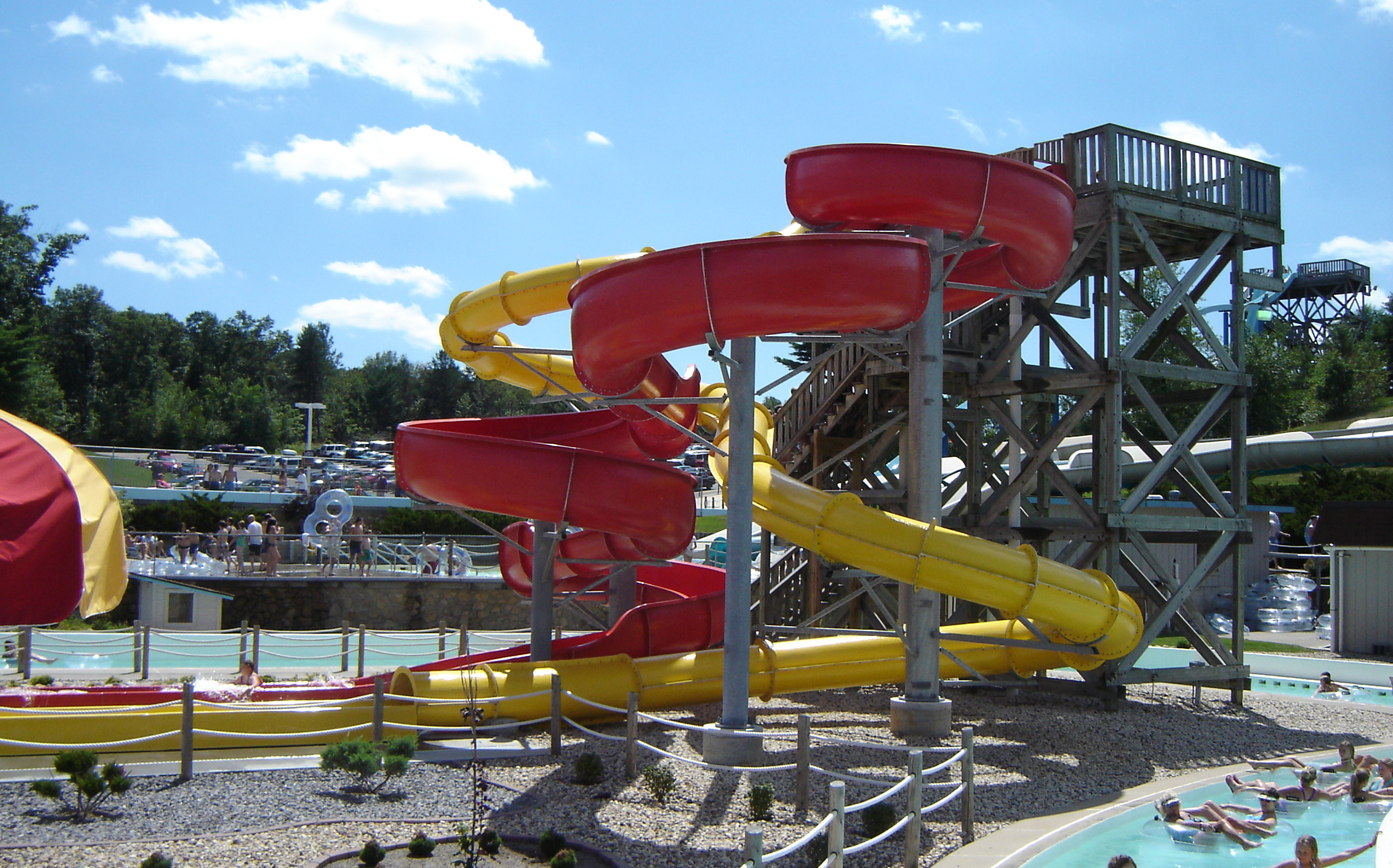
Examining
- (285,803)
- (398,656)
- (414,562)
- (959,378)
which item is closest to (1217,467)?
(959,378)

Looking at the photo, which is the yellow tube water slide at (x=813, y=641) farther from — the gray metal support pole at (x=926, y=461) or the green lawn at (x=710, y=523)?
the green lawn at (x=710, y=523)

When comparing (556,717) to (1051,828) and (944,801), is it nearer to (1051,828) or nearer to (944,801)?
(944,801)

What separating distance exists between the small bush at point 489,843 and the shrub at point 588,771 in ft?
6.57

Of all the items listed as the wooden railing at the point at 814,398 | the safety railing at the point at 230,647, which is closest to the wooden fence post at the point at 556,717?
the safety railing at the point at 230,647

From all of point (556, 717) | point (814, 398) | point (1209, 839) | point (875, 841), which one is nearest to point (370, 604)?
point (814, 398)

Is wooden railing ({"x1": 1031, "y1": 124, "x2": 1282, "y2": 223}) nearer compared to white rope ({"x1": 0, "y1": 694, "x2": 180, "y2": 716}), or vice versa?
white rope ({"x1": 0, "y1": 694, "x2": 180, "y2": 716})

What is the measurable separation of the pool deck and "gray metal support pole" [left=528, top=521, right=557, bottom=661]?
6.08m

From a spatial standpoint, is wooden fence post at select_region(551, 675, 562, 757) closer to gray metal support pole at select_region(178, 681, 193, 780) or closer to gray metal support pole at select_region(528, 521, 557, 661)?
gray metal support pole at select_region(528, 521, 557, 661)

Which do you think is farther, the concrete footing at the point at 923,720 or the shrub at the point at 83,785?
the concrete footing at the point at 923,720

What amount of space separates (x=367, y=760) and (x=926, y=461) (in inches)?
238

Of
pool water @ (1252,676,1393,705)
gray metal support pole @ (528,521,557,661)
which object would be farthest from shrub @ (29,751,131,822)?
pool water @ (1252,676,1393,705)

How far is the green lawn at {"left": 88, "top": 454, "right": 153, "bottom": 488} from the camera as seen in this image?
3428 cm

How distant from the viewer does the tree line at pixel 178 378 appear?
49031 mm

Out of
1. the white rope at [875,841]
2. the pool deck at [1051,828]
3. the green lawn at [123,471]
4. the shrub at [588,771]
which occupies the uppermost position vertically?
the green lawn at [123,471]
